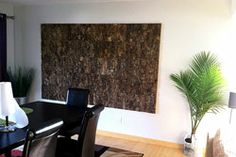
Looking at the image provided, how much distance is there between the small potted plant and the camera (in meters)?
4.83

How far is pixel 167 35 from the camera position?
3.85 metres

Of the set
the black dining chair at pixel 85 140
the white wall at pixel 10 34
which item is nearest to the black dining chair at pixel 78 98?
the black dining chair at pixel 85 140

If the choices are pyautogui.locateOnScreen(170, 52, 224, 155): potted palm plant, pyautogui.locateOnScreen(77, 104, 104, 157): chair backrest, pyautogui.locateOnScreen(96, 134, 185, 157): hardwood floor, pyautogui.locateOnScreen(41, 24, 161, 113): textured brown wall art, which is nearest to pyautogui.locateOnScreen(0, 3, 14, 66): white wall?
pyautogui.locateOnScreen(41, 24, 161, 113): textured brown wall art

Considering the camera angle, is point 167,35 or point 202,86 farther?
point 167,35

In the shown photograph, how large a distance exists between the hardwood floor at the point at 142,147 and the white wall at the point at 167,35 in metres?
0.15

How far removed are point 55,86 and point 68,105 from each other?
1.50 metres

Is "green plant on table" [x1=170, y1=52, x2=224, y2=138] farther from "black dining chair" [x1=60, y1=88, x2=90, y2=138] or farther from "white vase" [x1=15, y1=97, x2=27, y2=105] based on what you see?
"white vase" [x1=15, y1=97, x2=27, y2=105]

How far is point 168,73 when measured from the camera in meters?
3.90

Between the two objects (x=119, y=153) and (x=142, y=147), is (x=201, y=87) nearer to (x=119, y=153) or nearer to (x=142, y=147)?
(x=142, y=147)

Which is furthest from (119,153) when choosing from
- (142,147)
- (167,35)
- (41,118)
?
(167,35)

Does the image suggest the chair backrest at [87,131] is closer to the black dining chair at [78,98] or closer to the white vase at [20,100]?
the black dining chair at [78,98]

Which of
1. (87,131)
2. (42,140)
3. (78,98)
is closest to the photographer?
(42,140)

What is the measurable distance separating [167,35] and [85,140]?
2213 mm

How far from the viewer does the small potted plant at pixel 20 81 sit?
4.83 m
